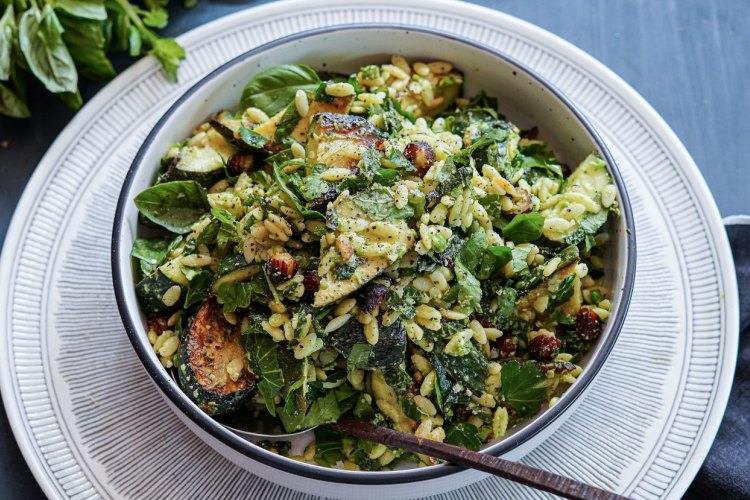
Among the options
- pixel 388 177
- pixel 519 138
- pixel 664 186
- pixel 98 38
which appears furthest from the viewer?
pixel 98 38

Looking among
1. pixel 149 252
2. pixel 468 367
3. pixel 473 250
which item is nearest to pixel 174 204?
pixel 149 252

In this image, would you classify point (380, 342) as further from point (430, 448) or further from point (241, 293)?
point (241, 293)

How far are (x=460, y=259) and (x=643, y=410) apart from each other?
1010 millimetres

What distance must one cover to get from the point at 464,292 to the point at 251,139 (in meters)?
1.04

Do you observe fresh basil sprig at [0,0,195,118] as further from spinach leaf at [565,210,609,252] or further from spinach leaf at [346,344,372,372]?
spinach leaf at [565,210,609,252]

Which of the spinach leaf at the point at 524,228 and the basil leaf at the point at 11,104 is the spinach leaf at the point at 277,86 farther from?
the basil leaf at the point at 11,104

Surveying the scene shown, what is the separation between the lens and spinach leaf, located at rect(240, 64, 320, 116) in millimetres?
3213

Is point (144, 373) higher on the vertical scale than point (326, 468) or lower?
lower

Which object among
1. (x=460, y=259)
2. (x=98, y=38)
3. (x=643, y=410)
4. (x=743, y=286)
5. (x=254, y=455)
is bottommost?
(x=254, y=455)

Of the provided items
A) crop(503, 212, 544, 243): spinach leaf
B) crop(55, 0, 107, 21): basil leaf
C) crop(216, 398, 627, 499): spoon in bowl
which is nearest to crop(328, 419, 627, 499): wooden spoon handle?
crop(216, 398, 627, 499): spoon in bowl

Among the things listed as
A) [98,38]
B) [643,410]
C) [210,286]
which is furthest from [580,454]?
[98,38]

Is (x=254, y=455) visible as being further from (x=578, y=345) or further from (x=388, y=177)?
(x=578, y=345)

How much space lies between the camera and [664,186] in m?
3.43

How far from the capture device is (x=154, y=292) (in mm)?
2824
